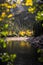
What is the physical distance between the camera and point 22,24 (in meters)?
51.9

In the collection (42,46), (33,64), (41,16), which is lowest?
(42,46)

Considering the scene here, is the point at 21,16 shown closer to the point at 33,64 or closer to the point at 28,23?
the point at 28,23

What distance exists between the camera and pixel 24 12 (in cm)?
5406

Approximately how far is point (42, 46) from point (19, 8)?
1431 inches

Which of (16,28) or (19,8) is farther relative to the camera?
(19,8)

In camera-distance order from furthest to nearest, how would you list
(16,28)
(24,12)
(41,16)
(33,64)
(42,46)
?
1. (24,12)
2. (16,28)
3. (42,46)
4. (33,64)
5. (41,16)

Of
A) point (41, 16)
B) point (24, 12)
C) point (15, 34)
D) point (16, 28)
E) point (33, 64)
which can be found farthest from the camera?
point (24, 12)

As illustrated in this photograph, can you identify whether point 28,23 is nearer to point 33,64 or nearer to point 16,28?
point 16,28

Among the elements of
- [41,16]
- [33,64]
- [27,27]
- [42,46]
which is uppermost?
[41,16]

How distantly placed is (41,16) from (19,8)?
53.1 meters

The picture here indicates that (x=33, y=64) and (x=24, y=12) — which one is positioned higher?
(x=33, y=64)

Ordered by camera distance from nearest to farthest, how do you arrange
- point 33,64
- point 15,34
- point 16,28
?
1. point 33,64
2. point 15,34
3. point 16,28

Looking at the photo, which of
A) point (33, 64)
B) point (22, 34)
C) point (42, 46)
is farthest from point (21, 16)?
point (33, 64)

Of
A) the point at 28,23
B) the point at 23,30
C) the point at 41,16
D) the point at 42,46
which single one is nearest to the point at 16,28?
the point at 23,30
